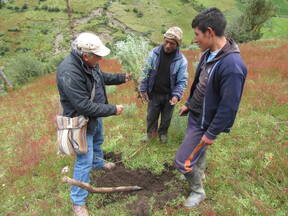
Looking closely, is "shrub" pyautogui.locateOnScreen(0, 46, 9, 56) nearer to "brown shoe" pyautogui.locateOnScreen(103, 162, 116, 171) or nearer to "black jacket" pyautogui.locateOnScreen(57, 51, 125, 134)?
"brown shoe" pyautogui.locateOnScreen(103, 162, 116, 171)

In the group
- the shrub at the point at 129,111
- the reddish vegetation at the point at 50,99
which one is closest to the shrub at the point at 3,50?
the reddish vegetation at the point at 50,99

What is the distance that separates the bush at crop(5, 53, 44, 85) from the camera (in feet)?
54.1

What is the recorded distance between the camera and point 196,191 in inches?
137

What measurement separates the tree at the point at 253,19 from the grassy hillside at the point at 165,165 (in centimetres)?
2507

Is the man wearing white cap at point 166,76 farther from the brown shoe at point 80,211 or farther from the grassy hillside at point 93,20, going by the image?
the grassy hillside at point 93,20

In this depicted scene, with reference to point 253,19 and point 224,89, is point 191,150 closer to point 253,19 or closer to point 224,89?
point 224,89

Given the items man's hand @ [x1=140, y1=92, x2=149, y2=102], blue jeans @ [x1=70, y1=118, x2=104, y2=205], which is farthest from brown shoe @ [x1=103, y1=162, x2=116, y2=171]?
man's hand @ [x1=140, y1=92, x2=149, y2=102]

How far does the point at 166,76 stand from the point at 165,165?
1628 millimetres

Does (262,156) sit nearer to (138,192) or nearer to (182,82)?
(182,82)

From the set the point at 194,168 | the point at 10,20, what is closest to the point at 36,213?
the point at 194,168

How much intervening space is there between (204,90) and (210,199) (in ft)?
5.60

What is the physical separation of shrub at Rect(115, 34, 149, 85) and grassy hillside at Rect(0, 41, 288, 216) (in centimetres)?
159

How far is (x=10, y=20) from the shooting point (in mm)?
74312

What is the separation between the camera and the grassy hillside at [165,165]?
3.51 m
